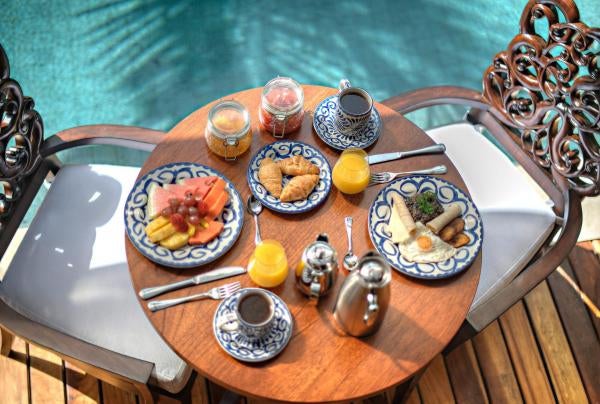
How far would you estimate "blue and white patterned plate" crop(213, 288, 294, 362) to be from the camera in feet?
4.78

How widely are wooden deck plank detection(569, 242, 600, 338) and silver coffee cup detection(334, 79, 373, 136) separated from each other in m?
1.30

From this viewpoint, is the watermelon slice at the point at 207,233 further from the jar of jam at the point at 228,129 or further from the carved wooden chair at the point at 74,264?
the carved wooden chair at the point at 74,264

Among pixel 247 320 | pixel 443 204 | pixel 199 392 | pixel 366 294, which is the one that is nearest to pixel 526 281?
pixel 443 204

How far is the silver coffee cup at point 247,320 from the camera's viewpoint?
141 cm

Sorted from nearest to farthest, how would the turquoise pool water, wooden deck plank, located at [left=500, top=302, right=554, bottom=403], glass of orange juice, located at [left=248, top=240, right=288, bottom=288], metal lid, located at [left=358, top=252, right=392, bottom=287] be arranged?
metal lid, located at [left=358, top=252, right=392, bottom=287], glass of orange juice, located at [left=248, top=240, right=288, bottom=288], wooden deck plank, located at [left=500, top=302, right=554, bottom=403], the turquoise pool water

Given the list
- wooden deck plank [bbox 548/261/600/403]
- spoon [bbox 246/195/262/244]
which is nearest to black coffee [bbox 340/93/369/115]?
Answer: spoon [bbox 246/195/262/244]

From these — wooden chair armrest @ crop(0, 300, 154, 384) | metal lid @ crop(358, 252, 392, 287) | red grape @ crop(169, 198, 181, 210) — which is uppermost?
metal lid @ crop(358, 252, 392, 287)

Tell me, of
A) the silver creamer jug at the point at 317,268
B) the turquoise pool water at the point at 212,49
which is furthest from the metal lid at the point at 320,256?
the turquoise pool water at the point at 212,49

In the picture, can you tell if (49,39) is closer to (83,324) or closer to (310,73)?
(310,73)

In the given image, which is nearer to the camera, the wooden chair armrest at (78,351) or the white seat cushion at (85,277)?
the wooden chair armrest at (78,351)

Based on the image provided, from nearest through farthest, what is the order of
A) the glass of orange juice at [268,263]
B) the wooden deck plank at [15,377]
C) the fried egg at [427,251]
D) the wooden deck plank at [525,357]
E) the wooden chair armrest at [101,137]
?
the glass of orange juice at [268,263]
the fried egg at [427,251]
the wooden chair armrest at [101,137]
the wooden deck plank at [15,377]
the wooden deck plank at [525,357]

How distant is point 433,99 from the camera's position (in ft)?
6.75

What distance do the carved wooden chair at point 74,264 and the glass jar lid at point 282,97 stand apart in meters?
0.38

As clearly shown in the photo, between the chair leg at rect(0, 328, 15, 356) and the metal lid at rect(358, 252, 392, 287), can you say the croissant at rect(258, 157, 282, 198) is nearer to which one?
the metal lid at rect(358, 252, 392, 287)
